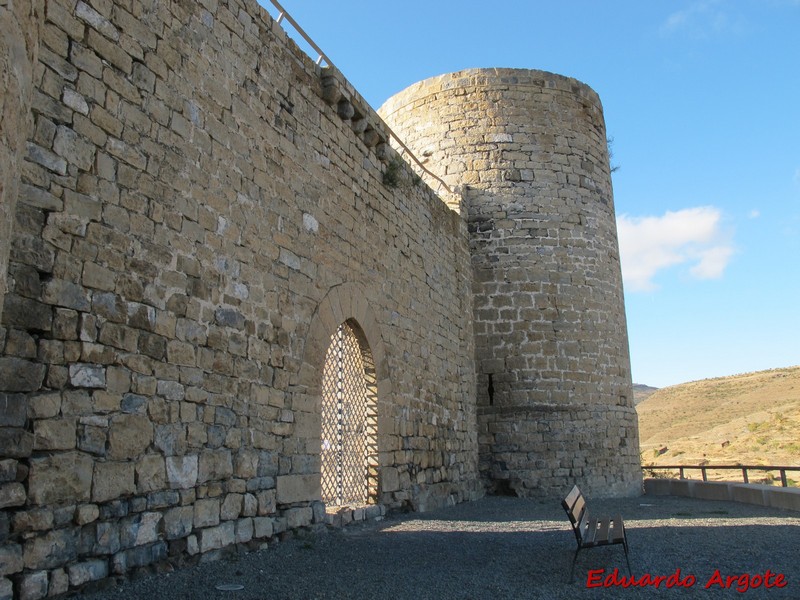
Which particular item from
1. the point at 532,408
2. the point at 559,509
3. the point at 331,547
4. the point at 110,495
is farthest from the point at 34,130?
the point at 532,408

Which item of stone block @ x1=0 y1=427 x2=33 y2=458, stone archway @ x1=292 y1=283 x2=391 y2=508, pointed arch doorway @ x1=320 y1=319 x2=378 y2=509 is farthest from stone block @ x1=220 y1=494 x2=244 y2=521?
stone block @ x1=0 y1=427 x2=33 y2=458

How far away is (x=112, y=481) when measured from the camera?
3967 mm

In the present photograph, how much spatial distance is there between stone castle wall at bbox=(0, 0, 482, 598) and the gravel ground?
1.03 feet

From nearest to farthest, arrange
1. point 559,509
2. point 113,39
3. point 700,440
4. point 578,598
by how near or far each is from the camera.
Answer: point 578,598 < point 113,39 < point 559,509 < point 700,440

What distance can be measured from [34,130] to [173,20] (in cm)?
169

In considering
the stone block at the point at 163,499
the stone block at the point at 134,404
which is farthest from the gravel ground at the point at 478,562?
the stone block at the point at 134,404

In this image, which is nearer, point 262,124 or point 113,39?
point 113,39

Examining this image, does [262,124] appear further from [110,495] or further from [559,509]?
[559,509]

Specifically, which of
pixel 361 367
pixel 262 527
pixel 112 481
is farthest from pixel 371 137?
pixel 112 481

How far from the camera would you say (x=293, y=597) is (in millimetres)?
3943

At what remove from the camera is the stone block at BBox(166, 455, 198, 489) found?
14.5 feet

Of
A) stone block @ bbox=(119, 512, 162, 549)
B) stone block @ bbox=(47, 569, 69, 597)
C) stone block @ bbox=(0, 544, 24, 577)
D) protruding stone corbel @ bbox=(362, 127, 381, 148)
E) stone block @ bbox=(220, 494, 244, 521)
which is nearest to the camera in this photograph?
stone block @ bbox=(0, 544, 24, 577)

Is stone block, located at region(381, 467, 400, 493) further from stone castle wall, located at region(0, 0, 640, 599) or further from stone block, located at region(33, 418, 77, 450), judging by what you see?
stone block, located at region(33, 418, 77, 450)

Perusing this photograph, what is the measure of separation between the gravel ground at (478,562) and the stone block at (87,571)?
11 cm
